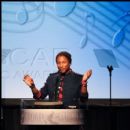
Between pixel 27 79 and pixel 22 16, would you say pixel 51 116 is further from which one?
pixel 22 16

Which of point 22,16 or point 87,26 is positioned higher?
point 22,16

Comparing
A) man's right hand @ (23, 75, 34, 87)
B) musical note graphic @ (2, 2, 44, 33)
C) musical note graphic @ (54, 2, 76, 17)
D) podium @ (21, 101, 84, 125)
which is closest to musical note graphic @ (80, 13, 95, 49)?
musical note graphic @ (54, 2, 76, 17)

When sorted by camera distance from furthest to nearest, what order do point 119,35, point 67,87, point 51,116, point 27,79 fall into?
point 119,35
point 67,87
point 27,79
point 51,116

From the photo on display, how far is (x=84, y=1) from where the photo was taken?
505 cm

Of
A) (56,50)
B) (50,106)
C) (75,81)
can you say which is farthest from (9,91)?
(50,106)

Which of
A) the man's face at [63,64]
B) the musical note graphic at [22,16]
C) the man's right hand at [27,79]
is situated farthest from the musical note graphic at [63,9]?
the man's right hand at [27,79]

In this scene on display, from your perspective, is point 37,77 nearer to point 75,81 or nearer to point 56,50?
point 56,50

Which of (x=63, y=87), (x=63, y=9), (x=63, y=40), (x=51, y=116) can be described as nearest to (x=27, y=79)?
(x=63, y=87)

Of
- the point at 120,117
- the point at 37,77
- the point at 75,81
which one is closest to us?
the point at 75,81

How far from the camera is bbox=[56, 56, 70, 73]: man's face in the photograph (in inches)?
116

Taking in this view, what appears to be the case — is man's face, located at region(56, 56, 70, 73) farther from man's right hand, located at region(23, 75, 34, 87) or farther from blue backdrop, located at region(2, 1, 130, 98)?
blue backdrop, located at region(2, 1, 130, 98)

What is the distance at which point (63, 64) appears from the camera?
2986 mm

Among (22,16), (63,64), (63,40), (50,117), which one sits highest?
(22,16)

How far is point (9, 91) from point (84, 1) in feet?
5.27
